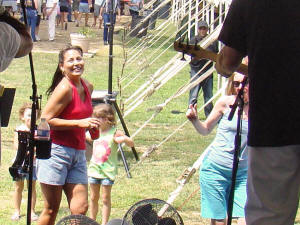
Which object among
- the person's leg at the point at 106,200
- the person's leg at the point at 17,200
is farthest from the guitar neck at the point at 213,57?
the person's leg at the point at 17,200

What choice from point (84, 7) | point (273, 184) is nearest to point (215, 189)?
point (273, 184)

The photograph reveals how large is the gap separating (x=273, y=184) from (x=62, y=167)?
2.99 metres

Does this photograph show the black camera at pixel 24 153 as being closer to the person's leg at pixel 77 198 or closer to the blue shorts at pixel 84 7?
the person's leg at pixel 77 198

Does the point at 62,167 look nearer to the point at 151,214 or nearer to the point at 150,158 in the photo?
the point at 151,214

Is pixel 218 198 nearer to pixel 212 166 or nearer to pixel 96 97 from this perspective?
pixel 212 166

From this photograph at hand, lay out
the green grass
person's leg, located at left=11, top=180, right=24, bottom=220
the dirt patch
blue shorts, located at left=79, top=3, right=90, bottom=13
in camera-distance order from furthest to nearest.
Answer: blue shorts, located at left=79, top=3, right=90, bottom=13
the dirt patch
the green grass
person's leg, located at left=11, top=180, right=24, bottom=220

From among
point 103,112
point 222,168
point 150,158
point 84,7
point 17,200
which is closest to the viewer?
point 222,168

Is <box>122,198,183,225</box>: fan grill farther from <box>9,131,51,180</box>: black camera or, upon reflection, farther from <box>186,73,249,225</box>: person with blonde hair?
<box>186,73,249,225</box>: person with blonde hair

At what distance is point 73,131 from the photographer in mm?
6027

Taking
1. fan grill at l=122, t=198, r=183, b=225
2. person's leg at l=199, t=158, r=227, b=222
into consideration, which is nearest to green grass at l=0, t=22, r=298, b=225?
person's leg at l=199, t=158, r=227, b=222

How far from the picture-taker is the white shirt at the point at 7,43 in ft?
11.4

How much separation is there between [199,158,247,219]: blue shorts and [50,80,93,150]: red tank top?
1.03 meters

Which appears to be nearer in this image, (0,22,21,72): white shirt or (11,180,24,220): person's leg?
(0,22,21,72): white shirt

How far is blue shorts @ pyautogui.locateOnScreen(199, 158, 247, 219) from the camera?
5.82m
